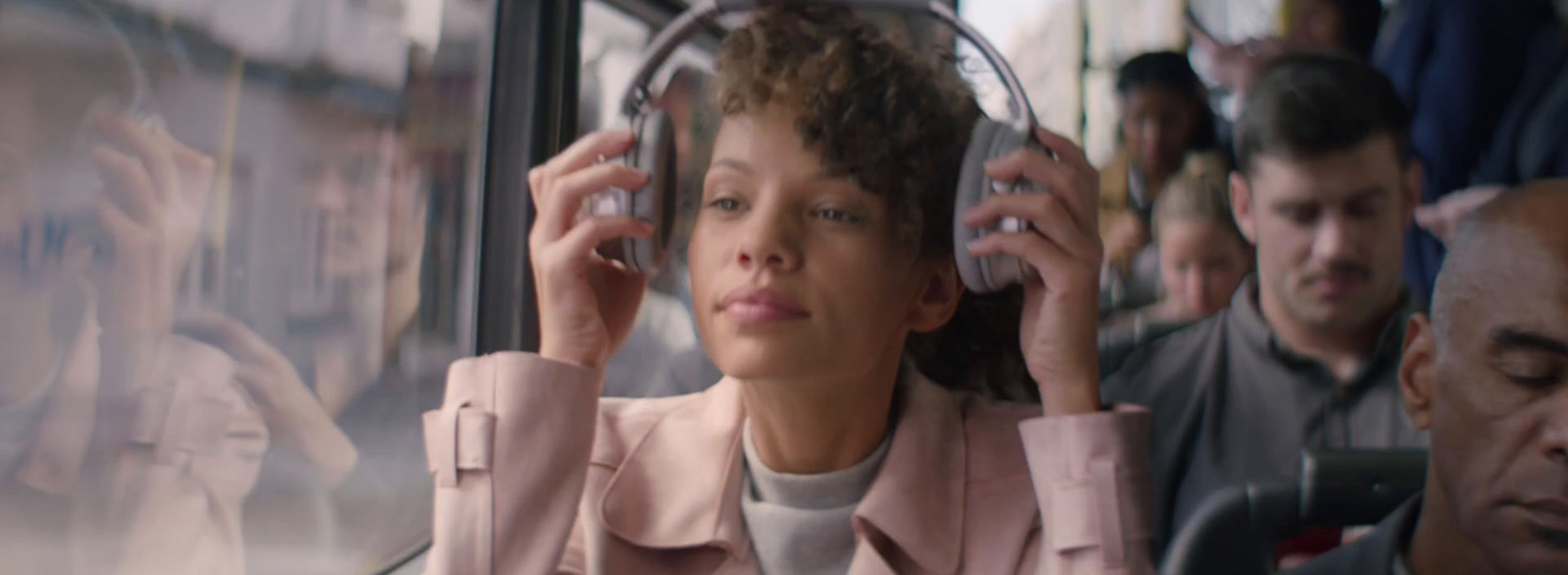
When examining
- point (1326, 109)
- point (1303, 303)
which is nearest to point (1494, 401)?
point (1303, 303)

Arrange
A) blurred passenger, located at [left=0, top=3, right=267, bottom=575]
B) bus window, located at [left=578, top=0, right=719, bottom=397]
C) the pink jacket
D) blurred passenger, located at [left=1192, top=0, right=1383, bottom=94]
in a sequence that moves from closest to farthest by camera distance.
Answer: blurred passenger, located at [left=0, top=3, right=267, bottom=575] < the pink jacket < blurred passenger, located at [left=1192, top=0, right=1383, bottom=94] < bus window, located at [left=578, top=0, right=719, bottom=397]

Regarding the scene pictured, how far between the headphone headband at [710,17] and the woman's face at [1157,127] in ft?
0.43

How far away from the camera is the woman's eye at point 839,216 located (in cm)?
107

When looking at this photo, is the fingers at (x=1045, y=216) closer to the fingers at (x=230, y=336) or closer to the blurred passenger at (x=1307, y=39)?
the blurred passenger at (x=1307, y=39)

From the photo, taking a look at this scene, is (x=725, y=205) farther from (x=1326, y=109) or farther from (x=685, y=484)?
(x=1326, y=109)

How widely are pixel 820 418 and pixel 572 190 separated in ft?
1.02

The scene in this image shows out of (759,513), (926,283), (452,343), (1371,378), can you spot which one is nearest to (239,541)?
(452,343)

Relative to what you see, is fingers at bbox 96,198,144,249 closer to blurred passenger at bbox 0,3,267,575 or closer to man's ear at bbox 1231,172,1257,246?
blurred passenger at bbox 0,3,267,575

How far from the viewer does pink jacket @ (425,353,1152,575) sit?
1.01m

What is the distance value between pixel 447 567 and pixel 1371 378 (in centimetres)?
84

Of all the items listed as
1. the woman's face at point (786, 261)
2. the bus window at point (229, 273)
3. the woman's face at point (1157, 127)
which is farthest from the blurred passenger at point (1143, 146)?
the bus window at point (229, 273)

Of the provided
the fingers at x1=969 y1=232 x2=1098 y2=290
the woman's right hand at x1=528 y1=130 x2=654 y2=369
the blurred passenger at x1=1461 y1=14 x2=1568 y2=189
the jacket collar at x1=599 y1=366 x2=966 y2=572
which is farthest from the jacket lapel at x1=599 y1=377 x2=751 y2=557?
the blurred passenger at x1=1461 y1=14 x2=1568 y2=189

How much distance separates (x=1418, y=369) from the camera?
103cm

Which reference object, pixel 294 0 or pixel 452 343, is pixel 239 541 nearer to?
pixel 452 343
